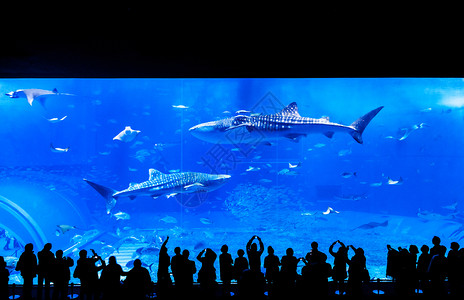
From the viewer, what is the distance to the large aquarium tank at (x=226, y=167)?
13.2 m

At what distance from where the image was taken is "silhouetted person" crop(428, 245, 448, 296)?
3.44 m

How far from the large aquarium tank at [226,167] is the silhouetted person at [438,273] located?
522 cm

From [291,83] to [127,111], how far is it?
42.6ft

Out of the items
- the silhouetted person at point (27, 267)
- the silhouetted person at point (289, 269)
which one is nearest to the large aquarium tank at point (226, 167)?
the silhouetted person at point (27, 267)

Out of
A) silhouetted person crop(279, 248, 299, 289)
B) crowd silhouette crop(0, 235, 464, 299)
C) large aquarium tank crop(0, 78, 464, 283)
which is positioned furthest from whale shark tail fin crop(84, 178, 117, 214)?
silhouetted person crop(279, 248, 299, 289)

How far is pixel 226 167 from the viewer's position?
19641 millimetres

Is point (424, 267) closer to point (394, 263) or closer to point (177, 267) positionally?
point (394, 263)

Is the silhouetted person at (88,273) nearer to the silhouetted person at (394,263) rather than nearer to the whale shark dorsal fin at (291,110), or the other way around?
the silhouetted person at (394,263)

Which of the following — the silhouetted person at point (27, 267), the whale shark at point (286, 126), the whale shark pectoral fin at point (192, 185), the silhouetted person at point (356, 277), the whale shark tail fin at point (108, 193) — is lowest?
the silhouetted person at point (356, 277)

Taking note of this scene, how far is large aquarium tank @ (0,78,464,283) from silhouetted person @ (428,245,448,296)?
522cm

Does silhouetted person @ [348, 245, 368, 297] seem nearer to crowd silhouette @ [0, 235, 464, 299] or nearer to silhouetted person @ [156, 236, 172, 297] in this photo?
crowd silhouette @ [0, 235, 464, 299]

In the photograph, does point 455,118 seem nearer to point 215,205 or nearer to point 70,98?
point 215,205

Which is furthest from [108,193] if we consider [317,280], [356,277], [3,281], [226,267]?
[356,277]
